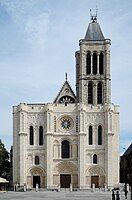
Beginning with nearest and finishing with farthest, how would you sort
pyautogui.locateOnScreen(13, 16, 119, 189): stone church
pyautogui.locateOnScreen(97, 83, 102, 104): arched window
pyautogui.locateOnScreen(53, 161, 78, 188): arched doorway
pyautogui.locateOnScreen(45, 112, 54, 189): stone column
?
pyautogui.locateOnScreen(45, 112, 54, 189): stone column, pyautogui.locateOnScreen(13, 16, 119, 189): stone church, pyautogui.locateOnScreen(53, 161, 78, 188): arched doorway, pyautogui.locateOnScreen(97, 83, 102, 104): arched window

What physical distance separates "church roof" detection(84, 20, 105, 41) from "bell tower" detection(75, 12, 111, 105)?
0.88 metres

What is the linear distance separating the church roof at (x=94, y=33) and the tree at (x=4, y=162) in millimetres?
26924

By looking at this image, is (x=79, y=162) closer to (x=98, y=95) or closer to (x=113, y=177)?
(x=113, y=177)

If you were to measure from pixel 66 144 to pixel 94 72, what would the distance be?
14.1 metres

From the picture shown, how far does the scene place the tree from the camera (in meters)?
95.8

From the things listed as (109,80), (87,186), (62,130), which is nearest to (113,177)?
(87,186)

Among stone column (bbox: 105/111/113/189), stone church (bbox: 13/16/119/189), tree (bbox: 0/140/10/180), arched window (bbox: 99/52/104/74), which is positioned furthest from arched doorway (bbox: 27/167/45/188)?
arched window (bbox: 99/52/104/74)

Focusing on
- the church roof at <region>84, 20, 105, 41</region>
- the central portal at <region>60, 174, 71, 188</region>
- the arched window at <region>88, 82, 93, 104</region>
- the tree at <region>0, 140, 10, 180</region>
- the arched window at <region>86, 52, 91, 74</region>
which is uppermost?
the church roof at <region>84, 20, 105, 41</region>

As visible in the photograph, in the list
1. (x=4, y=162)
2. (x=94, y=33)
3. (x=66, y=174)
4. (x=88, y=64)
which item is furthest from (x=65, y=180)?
(x=94, y=33)

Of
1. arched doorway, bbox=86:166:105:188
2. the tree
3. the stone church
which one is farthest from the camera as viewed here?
the tree

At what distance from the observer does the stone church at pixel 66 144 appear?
8359 centimetres

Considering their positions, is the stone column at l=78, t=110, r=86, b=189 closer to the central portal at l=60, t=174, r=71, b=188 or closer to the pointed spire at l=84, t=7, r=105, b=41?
the central portal at l=60, t=174, r=71, b=188

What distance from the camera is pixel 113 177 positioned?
8356 centimetres

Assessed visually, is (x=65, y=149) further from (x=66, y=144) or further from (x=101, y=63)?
(x=101, y=63)
